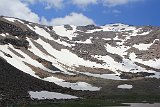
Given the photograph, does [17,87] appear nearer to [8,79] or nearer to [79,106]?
[8,79]

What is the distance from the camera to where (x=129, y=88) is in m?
193

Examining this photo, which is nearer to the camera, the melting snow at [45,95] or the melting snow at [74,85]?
the melting snow at [45,95]

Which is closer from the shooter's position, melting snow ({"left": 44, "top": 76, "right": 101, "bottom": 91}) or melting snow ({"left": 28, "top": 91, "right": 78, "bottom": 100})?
melting snow ({"left": 28, "top": 91, "right": 78, "bottom": 100})

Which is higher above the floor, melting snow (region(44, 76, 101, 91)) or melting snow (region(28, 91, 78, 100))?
melting snow (region(44, 76, 101, 91))

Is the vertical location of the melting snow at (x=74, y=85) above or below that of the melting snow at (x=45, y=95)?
above

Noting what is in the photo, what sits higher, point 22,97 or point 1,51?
point 1,51

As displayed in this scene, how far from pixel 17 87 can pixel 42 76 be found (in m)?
54.1

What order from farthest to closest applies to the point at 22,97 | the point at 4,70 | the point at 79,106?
the point at 4,70
the point at 22,97
the point at 79,106

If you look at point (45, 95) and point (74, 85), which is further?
point (74, 85)

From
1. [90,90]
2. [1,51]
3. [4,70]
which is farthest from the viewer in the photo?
[1,51]

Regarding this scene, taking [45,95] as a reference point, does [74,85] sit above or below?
above

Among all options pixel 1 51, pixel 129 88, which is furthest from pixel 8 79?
pixel 129 88

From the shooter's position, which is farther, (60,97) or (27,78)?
(27,78)

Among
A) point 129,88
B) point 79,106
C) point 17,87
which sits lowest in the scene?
point 79,106
